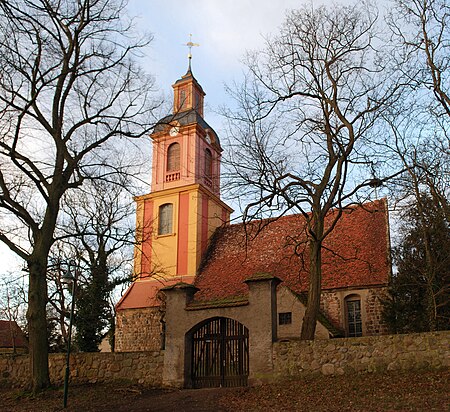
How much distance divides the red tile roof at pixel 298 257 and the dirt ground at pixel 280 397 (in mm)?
8717

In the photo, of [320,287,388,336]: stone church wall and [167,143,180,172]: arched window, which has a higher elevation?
[167,143,180,172]: arched window

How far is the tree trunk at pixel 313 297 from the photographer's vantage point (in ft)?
45.8

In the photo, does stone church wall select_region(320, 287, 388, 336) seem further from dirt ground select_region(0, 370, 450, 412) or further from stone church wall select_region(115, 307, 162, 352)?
dirt ground select_region(0, 370, 450, 412)

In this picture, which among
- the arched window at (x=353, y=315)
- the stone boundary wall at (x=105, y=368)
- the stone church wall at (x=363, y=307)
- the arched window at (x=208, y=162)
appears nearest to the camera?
the stone boundary wall at (x=105, y=368)

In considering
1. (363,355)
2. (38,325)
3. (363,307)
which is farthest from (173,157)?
(363,355)

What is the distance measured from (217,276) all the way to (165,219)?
534 cm

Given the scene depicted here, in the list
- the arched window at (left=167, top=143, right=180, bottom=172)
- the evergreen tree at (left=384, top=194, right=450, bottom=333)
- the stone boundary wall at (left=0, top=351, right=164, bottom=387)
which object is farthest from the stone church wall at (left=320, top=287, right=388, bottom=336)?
the arched window at (left=167, top=143, right=180, bottom=172)

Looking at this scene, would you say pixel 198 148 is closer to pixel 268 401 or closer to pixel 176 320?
pixel 176 320

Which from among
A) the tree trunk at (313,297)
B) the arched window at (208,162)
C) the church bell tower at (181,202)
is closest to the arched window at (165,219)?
the church bell tower at (181,202)

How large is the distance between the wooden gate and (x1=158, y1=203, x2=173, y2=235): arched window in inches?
584

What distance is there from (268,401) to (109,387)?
489 cm

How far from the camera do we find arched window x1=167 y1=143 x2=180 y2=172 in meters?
29.4

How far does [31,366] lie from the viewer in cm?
1314

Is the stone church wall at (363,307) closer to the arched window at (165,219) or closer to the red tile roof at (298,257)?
the red tile roof at (298,257)
